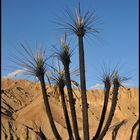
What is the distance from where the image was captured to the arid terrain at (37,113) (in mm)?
23411

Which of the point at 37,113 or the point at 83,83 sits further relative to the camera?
the point at 37,113

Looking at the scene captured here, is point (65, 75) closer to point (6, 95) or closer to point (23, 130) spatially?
point (23, 130)

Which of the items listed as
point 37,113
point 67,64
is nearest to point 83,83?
point 67,64

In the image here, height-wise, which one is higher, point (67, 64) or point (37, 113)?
point (67, 64)

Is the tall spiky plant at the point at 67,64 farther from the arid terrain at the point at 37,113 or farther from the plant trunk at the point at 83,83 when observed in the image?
the arid terrain at the point at 37,113

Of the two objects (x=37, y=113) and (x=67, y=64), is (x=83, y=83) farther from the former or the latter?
(x=37, y=113)

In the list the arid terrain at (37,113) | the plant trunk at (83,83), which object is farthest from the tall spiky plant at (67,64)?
the arid terrain at (37,113)

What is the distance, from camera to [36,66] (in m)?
13.2

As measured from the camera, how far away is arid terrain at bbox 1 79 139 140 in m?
23.4

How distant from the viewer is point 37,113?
181 ft

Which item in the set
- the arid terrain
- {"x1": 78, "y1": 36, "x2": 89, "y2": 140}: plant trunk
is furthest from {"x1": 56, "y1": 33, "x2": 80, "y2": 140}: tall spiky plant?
the arid terrain

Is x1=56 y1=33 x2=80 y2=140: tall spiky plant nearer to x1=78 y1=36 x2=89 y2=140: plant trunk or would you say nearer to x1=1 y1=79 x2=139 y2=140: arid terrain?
x1=78 y1=36 x2=89 y2=140: plant trunk

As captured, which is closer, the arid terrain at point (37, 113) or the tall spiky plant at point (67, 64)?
the tall spiky plant at point (67, 64)

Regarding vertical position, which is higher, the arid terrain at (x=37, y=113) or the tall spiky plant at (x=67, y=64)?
the tall spiky plant at (x=67, y=64)
